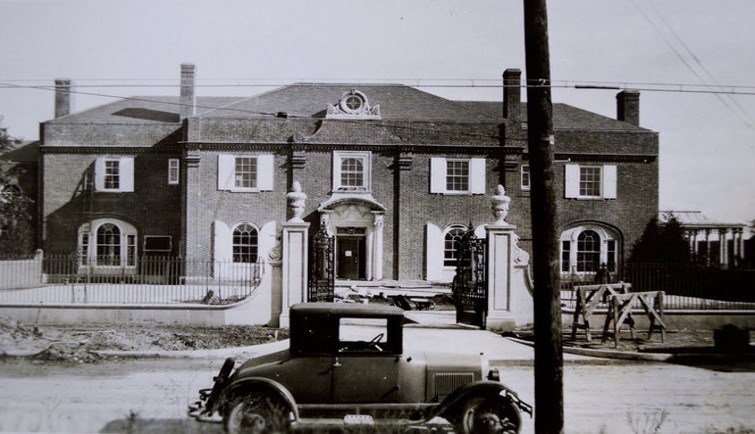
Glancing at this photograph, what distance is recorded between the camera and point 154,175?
82.6 feet

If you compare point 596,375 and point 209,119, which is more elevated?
point 209,119

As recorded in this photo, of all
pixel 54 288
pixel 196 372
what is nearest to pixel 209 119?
pixel 54 288

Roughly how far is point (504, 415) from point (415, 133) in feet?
64.3

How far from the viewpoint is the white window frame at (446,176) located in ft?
81.3

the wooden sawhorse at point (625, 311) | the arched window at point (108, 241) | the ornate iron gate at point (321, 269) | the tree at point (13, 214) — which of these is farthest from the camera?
the arched window at point (108, 241)

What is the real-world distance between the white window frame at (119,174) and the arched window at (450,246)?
46.2ft

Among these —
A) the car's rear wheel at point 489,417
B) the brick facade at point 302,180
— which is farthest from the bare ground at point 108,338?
the brick facade at point 302,180

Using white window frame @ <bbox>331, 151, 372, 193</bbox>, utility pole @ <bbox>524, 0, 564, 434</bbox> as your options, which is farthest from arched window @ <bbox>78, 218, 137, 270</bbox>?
utility pole @ <bbox>524, 0, 564, 434</bbox>

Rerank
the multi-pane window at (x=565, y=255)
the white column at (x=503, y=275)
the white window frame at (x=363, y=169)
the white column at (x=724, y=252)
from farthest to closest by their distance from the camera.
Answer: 1. the multi-pane window at (x=565, y=255)
2. the white window frame at (x=363, y=169)
3. the white column at (x=724, y=252)
4. the white column at (x=503, y=275)

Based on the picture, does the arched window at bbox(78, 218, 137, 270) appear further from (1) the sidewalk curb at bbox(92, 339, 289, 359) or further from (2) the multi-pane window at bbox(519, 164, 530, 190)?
(2) the multi-pane window at bbox(519, 164, 530, 190)

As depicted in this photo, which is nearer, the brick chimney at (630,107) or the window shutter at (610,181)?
the window shutter at (610,181)

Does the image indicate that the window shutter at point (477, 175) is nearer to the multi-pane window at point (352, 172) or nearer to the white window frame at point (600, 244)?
the white window frame at point (600, 244)

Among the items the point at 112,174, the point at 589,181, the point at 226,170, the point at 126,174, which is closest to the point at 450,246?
the point at 589,181

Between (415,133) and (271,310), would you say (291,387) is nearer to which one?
(271,310)
